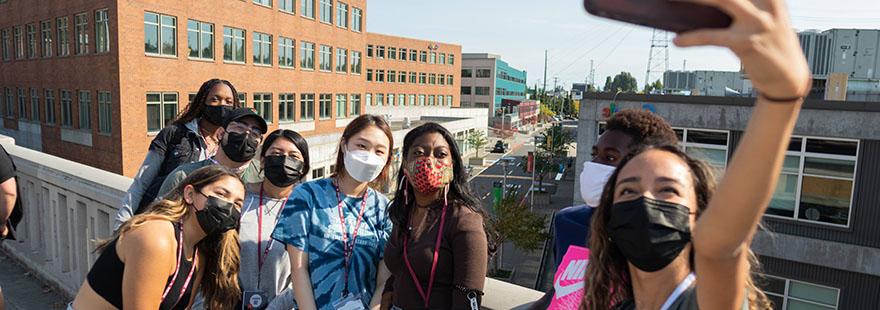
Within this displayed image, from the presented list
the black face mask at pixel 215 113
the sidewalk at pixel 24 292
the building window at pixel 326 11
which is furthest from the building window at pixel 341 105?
the black face mask at pixel 215 113

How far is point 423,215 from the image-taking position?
130 inches

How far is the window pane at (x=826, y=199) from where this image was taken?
1628 centimetres

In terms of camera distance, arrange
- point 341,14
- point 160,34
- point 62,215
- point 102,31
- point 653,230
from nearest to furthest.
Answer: point 653,230 → point 62,215 → point 102,31 → point 160,34 → point 341,14

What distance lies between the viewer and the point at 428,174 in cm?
329

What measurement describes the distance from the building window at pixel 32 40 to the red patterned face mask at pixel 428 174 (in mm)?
34768

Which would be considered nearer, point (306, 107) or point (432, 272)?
point (432, 272)

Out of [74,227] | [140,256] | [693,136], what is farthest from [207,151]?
[693,136]

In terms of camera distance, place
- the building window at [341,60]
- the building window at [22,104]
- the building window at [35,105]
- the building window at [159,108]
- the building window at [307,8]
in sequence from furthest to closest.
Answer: the building window at [341,60]
the building window at [307,8]
the building window at [22,104]
the building window at [35,105]
the building window at [159,108]

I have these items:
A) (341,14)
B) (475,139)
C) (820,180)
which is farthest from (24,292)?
(475,139)

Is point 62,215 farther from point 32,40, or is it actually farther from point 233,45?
point 32,40

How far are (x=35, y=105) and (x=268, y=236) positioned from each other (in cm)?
3548

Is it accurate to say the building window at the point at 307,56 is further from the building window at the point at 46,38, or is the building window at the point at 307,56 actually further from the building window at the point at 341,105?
the building window at the point at 46,38

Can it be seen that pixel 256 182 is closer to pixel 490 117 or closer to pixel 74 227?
pixel 74 227

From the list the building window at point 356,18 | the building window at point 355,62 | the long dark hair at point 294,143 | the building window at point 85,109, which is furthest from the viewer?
the building window at point 355,62
